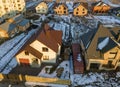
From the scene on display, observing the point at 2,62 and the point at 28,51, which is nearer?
the point at 28,51

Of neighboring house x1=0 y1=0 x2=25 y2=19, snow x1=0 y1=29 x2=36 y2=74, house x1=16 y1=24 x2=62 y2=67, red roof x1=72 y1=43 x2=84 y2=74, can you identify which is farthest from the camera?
neighboring house x1=0 y1=0 x2=25 y2=19

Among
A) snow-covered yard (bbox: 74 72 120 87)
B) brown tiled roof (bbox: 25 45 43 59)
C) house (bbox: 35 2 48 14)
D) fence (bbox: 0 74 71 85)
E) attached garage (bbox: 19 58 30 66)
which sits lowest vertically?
snow-covered yard (bbox: 74 72 120 87)

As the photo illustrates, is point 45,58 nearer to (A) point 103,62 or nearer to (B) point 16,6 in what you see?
(A) point 103,62

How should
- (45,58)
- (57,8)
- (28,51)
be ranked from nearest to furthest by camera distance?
(28,51), (45,58), (57,8)

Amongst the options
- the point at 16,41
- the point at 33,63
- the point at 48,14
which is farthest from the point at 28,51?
the point at 48,14

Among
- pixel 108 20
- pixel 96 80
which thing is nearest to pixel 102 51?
pixel 96 80

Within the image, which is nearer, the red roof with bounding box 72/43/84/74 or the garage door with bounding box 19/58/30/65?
the red roof with bounding box 72/43/84/74

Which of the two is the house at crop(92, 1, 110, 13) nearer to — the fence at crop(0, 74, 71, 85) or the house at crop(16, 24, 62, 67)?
the house at crop(16, 24, 62, 67)

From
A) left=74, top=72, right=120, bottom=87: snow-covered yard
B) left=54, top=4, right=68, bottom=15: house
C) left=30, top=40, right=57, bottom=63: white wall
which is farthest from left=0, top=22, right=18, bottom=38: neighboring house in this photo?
left=74, top=72, right=120, bottom=87: snow-covered yard
